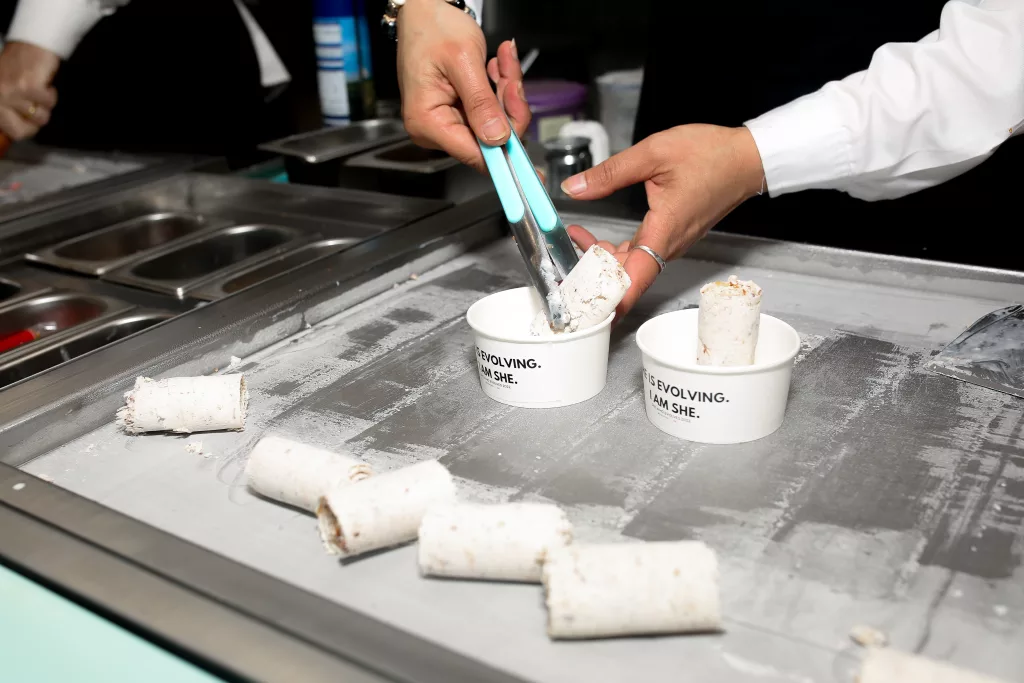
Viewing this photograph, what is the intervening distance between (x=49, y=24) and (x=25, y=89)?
0.65ft

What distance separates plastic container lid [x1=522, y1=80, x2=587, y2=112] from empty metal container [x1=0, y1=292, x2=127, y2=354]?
4.64 ft

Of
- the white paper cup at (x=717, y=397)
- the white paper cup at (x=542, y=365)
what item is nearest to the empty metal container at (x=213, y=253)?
the white paper cup at (x=542, y=365)

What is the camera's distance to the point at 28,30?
2334mm

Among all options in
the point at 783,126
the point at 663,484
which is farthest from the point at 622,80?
the point at 663,484

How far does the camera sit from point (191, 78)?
2.93 metres

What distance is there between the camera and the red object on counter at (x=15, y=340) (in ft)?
4.86

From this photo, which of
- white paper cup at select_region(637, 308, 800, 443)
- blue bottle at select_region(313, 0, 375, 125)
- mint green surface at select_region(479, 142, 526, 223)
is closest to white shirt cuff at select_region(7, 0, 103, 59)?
blue bottle at select_region(313, 0, 375, 125)

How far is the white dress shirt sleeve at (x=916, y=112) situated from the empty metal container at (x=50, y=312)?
120 cm

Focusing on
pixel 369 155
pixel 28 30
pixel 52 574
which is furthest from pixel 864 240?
pixel 28 30

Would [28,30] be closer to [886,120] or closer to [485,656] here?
[886,120]

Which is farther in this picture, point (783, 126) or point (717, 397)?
point (783, 126)

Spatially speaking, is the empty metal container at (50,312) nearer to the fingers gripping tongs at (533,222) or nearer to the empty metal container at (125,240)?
the empty metal container at (125,240)

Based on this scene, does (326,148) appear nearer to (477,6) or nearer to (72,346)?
(477,6)

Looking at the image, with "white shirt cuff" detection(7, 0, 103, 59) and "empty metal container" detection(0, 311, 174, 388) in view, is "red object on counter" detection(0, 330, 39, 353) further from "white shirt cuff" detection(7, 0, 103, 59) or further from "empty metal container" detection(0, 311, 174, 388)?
"white shirt cuff" detection(7, 0, 103, 59)
